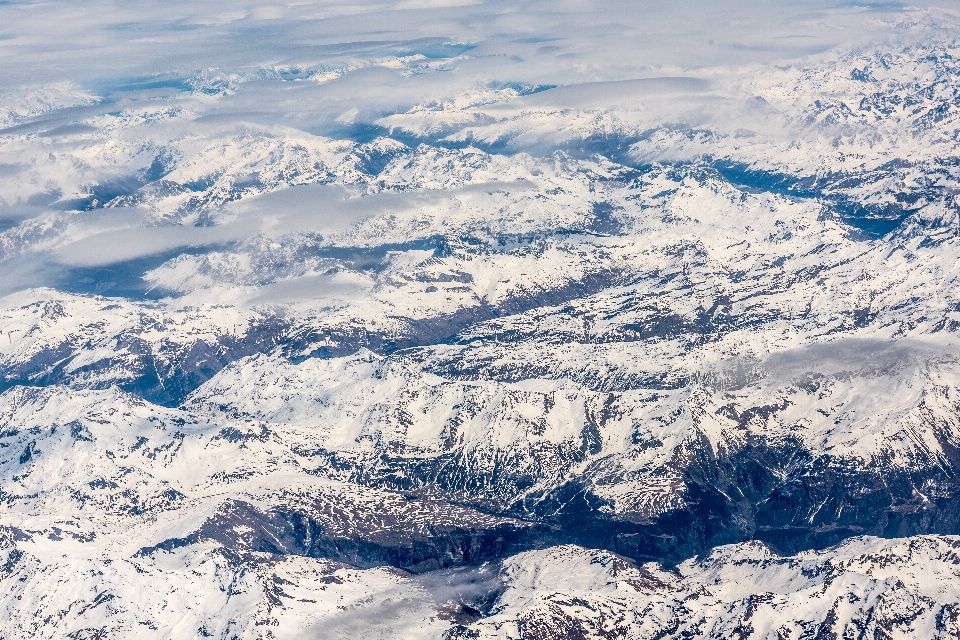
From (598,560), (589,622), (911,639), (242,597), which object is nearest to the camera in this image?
(911,639)

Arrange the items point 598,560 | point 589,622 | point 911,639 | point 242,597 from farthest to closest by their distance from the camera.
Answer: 1. point 598,560
2. point 242,597
3. point 589,622
4. point 911,639

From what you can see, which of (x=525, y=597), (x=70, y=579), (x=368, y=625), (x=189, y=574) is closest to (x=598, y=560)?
(x=525, y=597)

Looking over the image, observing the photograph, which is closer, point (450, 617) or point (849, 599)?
point (849, 599)

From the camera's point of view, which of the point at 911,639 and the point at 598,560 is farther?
the point at 598,560

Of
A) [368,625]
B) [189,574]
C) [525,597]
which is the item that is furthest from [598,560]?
[189,574]

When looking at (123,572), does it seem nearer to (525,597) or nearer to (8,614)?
(8,614)

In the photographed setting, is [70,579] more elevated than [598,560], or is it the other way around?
[70,579]

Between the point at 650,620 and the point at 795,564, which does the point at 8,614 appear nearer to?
the point at 650,620

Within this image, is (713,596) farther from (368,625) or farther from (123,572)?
(123,572)


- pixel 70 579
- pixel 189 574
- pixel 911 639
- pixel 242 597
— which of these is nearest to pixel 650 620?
pixel 911 639
